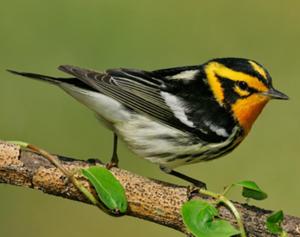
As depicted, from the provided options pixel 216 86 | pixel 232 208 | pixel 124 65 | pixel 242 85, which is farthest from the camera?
Answer: pixel 124 65

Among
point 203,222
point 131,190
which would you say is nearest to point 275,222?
point 203,222

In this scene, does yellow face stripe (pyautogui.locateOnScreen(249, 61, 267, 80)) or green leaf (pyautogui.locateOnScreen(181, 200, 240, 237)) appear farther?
yellow face stripe (pyautogui.locateOnScreen(249, 61, 267, 80))

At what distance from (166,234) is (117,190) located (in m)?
3.74

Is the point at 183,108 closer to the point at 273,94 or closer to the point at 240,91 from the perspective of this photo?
the point at 240,91

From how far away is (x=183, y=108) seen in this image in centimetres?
514

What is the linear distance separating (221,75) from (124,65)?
360 cm

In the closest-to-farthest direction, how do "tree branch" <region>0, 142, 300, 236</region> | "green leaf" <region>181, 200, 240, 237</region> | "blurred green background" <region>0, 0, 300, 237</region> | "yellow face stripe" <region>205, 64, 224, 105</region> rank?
"green leaf" <region>181, 200, 240, 237</region>, "tree branch" <region>0, 142, 300, 236</region>, "yellow face stripe" <region>205, 64, 224, 105</region>, "blurred green background" <region>0, 0, 300, 237</region>

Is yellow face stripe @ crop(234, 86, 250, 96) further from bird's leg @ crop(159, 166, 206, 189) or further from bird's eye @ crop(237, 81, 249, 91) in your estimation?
bird's leg @ crop(159, 166, 206, 189)

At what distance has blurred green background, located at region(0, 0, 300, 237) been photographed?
7.78 m

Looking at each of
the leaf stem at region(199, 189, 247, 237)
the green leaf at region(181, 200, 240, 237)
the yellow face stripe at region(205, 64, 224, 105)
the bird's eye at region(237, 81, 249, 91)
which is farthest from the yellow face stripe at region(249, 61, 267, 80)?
the green leaf at region(181, 200, 240, 237)

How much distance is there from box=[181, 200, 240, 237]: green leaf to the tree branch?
0.51 ft

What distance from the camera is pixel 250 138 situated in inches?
337

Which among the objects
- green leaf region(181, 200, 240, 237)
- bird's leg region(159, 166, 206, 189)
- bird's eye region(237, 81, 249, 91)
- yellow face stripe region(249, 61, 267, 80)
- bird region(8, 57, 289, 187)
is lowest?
green leaf region(181, 200, 240, 237)

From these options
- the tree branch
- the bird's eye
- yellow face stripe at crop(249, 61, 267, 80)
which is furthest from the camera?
the bird's eye
